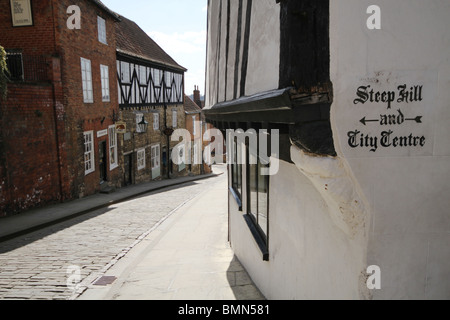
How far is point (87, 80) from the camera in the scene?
14742 mm

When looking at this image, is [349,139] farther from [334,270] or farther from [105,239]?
[105,239]

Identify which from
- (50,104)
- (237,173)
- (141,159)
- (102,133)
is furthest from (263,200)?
(141,159)

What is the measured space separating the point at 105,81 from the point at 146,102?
191 inches

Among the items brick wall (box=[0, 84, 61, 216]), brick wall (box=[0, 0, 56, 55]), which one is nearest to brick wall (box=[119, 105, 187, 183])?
brick wall (box=[0, 84, 61, 216])

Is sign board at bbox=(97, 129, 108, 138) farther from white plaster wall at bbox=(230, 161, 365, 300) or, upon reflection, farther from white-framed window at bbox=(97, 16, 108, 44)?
white plaster wall at bbox=(230, 161, 365, 300)

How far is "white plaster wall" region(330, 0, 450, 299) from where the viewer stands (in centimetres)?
225

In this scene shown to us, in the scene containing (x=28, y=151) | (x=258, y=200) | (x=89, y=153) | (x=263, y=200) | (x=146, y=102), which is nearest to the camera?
(x=263, y=200)

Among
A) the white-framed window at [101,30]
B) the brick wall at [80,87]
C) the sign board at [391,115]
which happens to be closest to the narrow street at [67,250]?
the brick wall at [80,87]

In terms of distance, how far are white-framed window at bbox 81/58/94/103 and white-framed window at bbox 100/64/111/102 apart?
1276mm

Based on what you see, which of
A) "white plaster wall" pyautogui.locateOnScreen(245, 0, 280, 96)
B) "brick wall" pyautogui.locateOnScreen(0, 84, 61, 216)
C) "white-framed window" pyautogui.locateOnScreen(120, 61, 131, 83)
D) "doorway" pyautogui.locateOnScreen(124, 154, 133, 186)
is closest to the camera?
"white plaster wall" pyautogui.locateOnScreen(245, 0, 280, 96)

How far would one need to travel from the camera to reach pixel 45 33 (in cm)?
1232

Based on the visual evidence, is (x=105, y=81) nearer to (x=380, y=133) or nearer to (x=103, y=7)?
(x=103, y=7)
